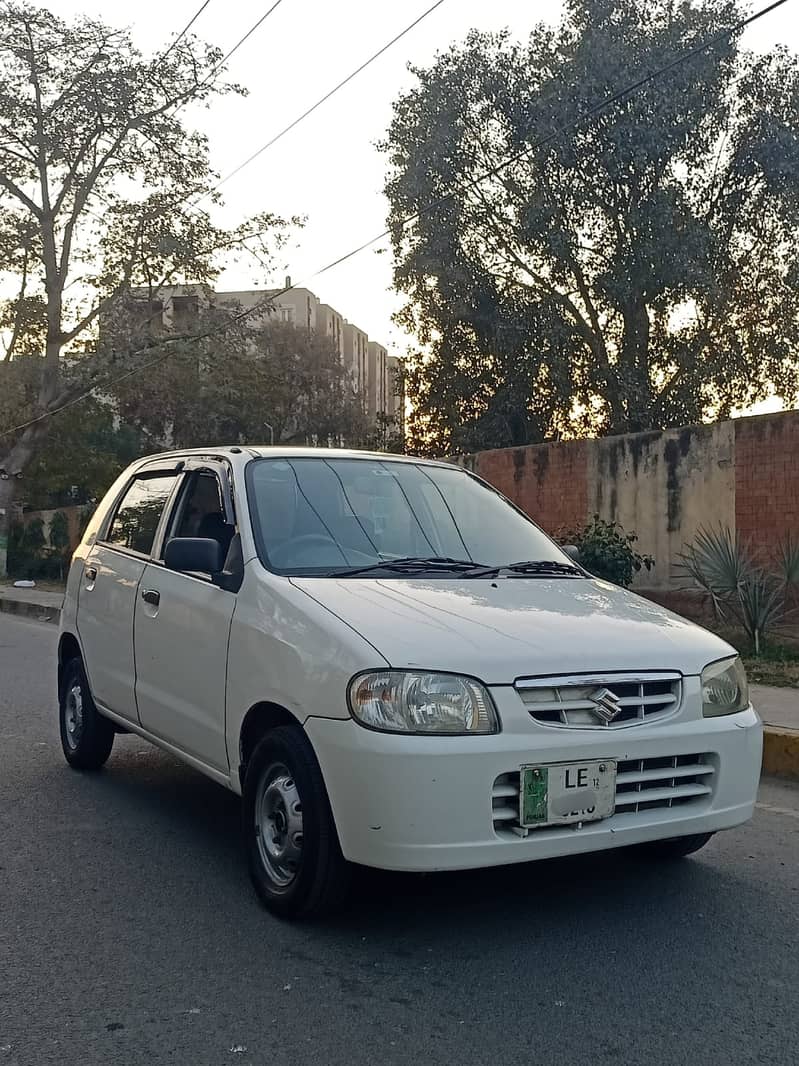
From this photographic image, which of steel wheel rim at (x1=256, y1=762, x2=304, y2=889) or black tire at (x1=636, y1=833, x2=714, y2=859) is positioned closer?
steel wheel rim at (x1=256, y1=762, x2=304, y2=889)

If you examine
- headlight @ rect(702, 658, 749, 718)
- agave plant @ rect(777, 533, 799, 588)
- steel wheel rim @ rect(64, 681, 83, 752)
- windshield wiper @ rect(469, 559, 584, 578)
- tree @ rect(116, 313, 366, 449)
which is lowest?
steel wheel rim @ rect(64, 681, 83, 752)

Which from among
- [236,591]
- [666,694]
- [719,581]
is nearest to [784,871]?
[666,694]

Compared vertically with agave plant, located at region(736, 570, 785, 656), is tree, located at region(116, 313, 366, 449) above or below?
above

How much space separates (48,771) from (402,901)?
117 inches

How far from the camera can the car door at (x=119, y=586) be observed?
18.7ft

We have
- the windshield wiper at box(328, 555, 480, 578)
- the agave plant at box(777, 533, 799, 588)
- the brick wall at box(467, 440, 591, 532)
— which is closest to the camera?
the windshield wiper at box(328, 555, 480, 578)

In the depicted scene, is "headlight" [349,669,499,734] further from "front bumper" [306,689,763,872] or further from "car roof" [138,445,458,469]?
"car roof" [138,445,458,469]

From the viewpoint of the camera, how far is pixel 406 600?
4.27 meters

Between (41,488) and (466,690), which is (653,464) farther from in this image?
(41,488)

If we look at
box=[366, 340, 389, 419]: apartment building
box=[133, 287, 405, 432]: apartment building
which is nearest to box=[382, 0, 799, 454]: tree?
box=[133, 287, 405, 432]: apartment building

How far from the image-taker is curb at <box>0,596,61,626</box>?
19.3m

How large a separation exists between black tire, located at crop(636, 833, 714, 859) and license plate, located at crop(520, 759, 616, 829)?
0.96 meters

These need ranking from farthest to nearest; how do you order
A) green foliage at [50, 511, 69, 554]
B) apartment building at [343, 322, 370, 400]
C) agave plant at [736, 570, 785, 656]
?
apartment building at [343, 322, 370, 400], green foliage at [50, 511, 69, 554], agave plant at [736, 570, 785, 656]

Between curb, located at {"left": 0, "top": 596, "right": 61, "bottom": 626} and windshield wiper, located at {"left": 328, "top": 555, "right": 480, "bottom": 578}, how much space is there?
565 inches
